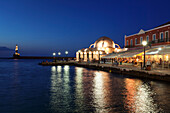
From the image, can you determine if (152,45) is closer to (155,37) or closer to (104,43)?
(155,37)

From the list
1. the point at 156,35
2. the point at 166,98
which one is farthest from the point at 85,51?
the point at 166,98

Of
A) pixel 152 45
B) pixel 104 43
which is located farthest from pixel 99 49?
pixel 152 45

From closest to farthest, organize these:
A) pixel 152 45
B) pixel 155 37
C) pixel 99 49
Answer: pixel 152 45 → pixel 155 37 → pixel 99 49

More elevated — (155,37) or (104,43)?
(104,43)

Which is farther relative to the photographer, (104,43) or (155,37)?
(104,43)

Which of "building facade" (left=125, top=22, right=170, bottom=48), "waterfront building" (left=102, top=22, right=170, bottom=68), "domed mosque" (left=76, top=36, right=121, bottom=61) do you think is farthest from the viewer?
"domed mosque" (left=76, top=36, right=121, bottom=61)

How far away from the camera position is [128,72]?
25.2 meters

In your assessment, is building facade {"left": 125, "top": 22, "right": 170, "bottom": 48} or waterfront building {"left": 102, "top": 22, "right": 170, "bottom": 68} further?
building facade {"left": 125, "top": 22, "right": 170, "bottom": 48}

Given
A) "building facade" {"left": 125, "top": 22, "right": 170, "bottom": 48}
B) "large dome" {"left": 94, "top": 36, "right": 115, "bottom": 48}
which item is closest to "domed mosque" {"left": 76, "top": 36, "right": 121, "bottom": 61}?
"large dome" {"left": 94, "top": 36, "right": 115, "bottom": 48}

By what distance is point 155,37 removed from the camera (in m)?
36.1

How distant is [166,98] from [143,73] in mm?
10428

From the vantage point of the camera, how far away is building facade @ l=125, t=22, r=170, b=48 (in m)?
32.6

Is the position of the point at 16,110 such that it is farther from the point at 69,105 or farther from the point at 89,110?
the point at 89,110

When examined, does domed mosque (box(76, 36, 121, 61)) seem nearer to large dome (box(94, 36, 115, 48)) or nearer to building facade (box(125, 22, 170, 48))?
large dome (box(94, 36, 115, 48))
